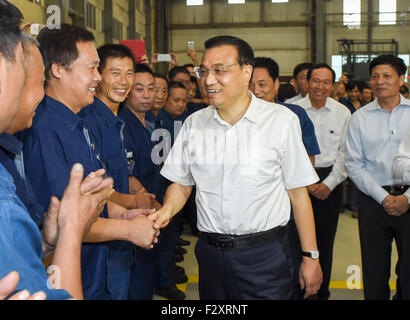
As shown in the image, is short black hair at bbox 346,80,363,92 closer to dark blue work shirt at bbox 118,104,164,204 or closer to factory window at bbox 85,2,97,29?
dark blue work shirt at bbox 118,104,164,204

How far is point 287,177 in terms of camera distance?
1.82m

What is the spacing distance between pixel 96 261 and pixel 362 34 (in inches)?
559

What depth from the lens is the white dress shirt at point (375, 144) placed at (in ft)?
8.70

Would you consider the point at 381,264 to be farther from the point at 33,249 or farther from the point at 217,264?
the point at 33,249

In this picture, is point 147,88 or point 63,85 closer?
point 63,85

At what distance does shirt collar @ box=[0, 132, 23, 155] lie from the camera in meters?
1.15

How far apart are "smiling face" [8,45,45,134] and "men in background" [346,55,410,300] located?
2.06m

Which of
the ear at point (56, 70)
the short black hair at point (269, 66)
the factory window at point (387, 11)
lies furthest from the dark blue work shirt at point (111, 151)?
the factory window at point (387, 11)

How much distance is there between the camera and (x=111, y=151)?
7.14 feet

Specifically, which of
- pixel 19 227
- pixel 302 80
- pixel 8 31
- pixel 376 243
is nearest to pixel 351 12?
pixel 302 80

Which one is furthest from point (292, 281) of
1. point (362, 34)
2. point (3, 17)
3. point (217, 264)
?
point (362, 34)

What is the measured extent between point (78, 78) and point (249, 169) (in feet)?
2.74

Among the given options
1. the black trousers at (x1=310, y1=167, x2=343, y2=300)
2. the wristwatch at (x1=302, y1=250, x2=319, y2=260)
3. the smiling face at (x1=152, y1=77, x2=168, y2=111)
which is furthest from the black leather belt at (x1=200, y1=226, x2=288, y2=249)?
the smiling face at (x1=152, y1=77, x2=168, y2=111)

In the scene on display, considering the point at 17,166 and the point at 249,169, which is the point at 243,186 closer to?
the point at 249,169
